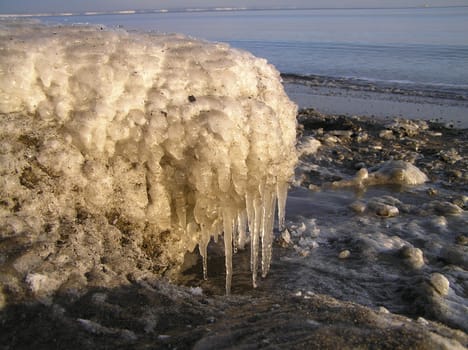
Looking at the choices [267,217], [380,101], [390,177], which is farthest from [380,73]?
[267,217]

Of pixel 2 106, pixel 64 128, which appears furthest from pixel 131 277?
pixel 2 106

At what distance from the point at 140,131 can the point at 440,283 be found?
99.8 inches

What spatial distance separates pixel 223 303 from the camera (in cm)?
216

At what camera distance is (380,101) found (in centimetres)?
1125

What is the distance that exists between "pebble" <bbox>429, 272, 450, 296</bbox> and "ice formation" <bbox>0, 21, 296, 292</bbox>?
150 cm

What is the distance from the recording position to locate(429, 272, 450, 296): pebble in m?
3.42

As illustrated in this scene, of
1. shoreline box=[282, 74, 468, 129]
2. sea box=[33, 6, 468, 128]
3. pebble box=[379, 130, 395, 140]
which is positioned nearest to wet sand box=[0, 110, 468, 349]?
pebble box=[379, 130, 395, 140]

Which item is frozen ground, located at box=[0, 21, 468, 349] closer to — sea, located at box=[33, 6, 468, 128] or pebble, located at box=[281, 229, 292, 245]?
pebble, located at box=[281, 229, 292, 245]

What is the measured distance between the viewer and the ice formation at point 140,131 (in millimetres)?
2287

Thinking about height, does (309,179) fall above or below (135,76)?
below

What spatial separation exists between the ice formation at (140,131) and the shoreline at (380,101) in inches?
291

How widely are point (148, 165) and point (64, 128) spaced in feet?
1.61

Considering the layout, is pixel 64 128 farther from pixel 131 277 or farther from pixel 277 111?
pixel 277 111

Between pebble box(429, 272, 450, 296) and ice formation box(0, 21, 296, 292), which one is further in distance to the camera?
pebble box(429, 272, 450, 296)
